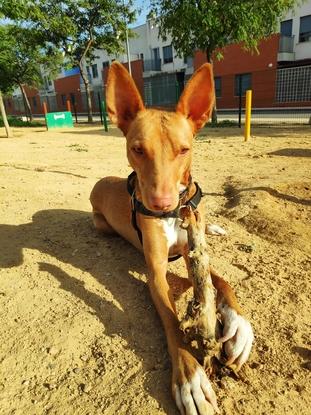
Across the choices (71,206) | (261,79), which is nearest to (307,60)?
(261,79)

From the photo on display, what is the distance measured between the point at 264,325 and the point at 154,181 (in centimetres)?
133

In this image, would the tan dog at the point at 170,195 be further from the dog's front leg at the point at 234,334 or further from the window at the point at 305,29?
the window at the point at 305,29

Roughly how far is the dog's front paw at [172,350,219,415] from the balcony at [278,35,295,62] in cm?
3127

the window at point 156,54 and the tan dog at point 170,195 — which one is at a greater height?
the window at point 156,54

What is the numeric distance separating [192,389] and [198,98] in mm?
2093

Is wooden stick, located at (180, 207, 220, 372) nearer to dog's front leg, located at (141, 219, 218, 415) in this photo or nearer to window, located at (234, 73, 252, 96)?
dog's front leg, located at (141, 219, 218, 415)

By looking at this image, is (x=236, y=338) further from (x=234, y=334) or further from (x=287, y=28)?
(x=287, y=28)

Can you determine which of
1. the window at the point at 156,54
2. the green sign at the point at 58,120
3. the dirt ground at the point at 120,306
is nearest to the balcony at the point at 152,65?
the window at the point at 156,54

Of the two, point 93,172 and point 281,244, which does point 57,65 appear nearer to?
point 93,172

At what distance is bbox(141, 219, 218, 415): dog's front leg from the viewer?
6.22 ft

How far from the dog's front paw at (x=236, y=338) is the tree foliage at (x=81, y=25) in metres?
23.6

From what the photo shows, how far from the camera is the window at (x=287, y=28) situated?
97.0ft

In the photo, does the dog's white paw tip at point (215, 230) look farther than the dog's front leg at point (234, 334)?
Yes

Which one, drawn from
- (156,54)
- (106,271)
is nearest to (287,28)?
(156,54)
